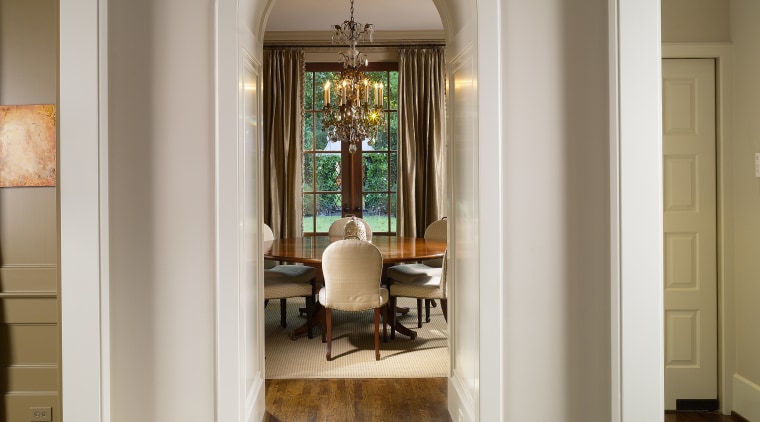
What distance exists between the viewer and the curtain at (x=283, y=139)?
23.6ft

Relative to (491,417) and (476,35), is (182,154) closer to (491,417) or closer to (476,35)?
(476,35)

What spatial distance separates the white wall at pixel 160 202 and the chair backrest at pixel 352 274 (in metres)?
2.01

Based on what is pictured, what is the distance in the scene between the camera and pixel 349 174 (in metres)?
7.42

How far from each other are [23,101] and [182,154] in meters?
1.48

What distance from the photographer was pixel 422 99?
7.21 meters

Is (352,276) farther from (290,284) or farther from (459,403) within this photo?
(459,403)

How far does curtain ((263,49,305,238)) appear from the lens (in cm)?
719

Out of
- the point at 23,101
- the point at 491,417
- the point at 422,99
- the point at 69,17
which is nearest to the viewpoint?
the point at 69,17

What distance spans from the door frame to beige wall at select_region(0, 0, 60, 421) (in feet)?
11.9

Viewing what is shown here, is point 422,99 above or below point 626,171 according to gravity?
above

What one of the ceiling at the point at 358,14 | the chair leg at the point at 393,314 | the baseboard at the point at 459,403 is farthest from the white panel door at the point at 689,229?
the ceiling at the point at 358,14

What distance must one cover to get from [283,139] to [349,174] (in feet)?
3.10

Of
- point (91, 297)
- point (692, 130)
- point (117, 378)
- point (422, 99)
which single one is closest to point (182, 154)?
point (91, 297)

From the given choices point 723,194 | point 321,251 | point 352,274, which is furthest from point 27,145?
point 723,194
